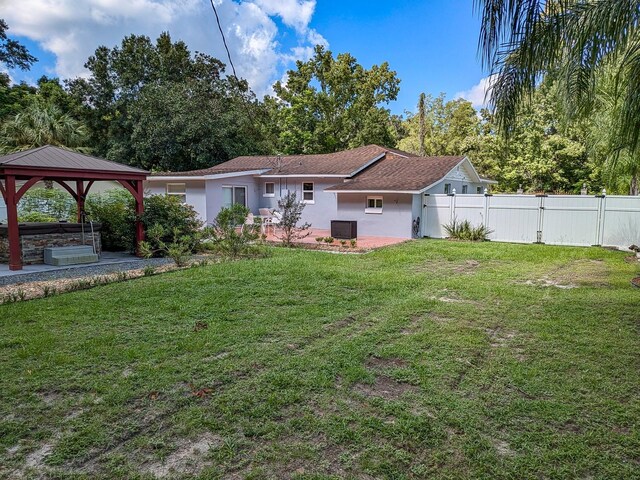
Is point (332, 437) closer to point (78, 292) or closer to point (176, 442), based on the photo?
point (176, 442)

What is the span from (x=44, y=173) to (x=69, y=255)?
2134 millimetres

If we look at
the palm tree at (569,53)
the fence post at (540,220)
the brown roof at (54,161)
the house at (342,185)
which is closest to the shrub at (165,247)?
the brown roof at (54,161)

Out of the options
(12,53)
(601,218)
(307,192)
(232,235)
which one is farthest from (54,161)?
(12,53)

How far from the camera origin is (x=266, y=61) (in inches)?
480

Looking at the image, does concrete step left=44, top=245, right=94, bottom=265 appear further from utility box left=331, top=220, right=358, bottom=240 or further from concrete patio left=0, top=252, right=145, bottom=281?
utility box left=331, top=220, right=358, bottom=240

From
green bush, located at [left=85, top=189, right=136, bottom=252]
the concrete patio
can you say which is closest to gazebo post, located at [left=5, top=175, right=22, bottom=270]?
the concrete patio

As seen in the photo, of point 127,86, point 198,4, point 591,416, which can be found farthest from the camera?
point 127,86

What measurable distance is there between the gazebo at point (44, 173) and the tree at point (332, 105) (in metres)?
22.6

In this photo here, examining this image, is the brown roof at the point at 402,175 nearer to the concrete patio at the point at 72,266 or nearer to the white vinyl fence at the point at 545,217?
the white vinyl fence at the point at 545,217

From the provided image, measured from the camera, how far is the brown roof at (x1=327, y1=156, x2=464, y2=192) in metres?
16.7

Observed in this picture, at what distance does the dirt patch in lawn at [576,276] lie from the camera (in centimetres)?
858

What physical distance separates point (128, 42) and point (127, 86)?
338cm

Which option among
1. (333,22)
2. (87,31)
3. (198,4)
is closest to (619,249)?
(333,22)

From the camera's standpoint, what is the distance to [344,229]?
55.0 feet
